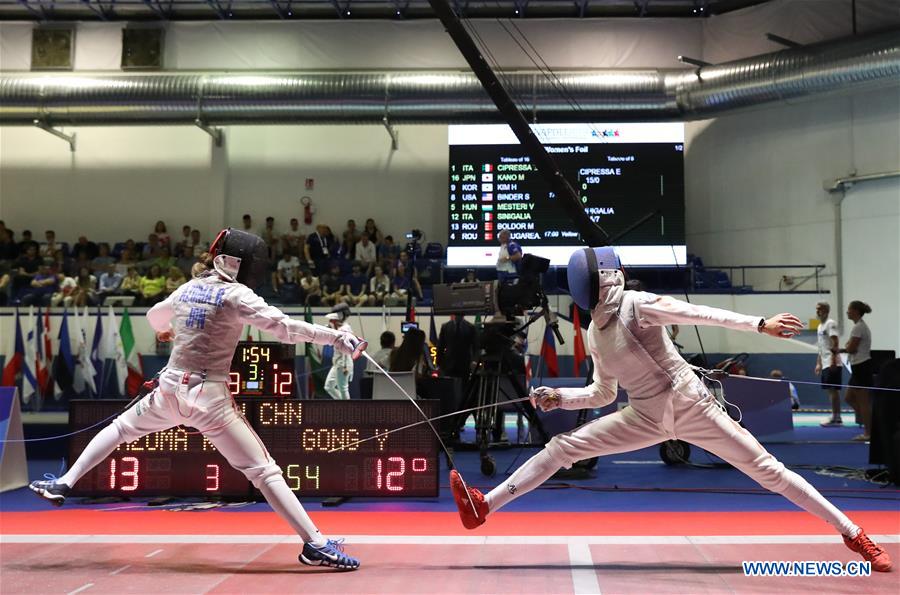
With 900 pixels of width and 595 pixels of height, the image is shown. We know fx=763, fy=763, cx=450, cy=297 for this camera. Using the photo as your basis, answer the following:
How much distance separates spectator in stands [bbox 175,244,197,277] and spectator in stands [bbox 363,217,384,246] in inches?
120

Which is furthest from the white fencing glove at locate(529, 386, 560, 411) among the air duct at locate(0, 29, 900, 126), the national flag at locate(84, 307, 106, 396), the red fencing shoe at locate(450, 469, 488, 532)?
the national flag at locate(84, 307, 106, 396)

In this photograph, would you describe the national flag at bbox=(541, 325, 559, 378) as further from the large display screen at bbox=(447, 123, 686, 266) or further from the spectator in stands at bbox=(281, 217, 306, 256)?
the spectator in stands at bbox=(281, 217, 306, 256)

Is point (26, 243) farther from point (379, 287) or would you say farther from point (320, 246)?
point (379, 287)

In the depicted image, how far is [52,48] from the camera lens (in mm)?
14414

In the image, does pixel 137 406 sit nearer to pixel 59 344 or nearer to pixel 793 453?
pixel 793 453

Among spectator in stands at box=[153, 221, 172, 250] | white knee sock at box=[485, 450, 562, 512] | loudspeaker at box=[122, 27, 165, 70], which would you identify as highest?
loudspeaker at box=[122, 27, 165, 70]

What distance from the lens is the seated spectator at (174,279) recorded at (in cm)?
1226

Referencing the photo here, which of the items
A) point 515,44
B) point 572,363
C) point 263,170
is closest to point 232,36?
point 263,170

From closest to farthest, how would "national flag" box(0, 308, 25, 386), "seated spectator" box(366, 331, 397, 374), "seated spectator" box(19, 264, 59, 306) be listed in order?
"seated spectator" box(366, 331, 397, 374)
"national flag" box(0, 308, 25, 386)
"seated spectator" box(19, 264, 59, 306)

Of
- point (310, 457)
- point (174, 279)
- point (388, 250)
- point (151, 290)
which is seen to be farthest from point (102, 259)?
point (310, 457)

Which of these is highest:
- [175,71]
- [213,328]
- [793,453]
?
[175,71]

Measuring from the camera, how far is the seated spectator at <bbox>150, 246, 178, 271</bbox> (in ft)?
42.4

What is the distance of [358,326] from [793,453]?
6737mm

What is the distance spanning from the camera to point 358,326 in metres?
12.1
